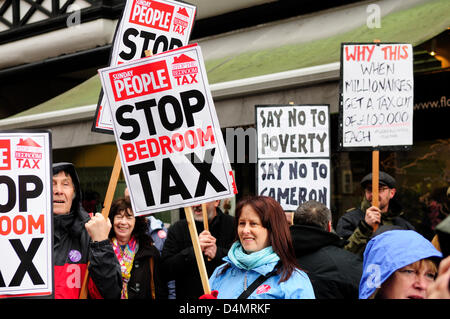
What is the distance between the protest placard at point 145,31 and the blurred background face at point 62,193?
40cm

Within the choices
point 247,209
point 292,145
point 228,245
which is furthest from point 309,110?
point 247,209

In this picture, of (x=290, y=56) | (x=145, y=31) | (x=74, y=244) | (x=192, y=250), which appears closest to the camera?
(x=74, y=244)

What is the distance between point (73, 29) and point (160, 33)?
7.30 m

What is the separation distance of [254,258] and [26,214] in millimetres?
1215

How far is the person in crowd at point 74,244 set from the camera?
338 centimetres

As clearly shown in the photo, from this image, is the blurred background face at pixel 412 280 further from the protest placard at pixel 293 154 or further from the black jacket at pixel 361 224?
the protest placard at pixel 293 154

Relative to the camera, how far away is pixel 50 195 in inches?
132

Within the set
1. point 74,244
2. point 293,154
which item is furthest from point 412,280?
point 293,154

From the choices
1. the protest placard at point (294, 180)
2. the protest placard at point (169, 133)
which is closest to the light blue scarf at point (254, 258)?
the protest placard at point (169, 133)

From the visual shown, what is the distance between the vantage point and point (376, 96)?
5152mm

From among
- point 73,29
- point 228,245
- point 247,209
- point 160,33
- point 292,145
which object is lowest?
point 228,245

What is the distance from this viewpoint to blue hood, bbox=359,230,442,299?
245 cm

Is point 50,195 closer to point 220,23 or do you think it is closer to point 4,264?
point 4,264

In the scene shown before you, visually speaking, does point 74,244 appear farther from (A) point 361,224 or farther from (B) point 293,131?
(B) point 293,131
